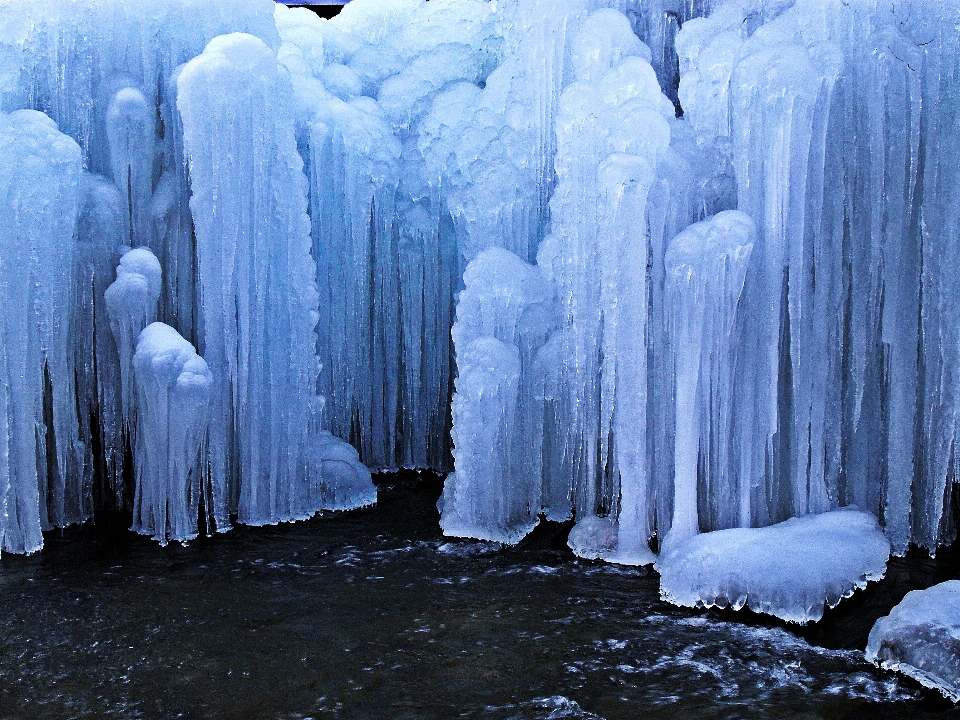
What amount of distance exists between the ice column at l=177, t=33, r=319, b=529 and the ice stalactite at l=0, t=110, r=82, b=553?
3.42ft

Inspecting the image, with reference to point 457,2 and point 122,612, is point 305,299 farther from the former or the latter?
point 457,2

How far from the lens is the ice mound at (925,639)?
227 inches

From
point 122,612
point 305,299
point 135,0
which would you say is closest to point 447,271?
point 305,299

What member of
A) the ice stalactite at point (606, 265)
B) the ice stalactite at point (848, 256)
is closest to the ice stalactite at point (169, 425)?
the ice stalactite at point (606, 265)

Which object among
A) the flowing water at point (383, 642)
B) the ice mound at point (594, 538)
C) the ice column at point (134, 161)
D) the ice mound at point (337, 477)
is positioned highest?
the ice column at point (134, 161)

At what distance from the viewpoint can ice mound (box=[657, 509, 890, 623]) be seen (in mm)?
6746

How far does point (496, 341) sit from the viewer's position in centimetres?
856

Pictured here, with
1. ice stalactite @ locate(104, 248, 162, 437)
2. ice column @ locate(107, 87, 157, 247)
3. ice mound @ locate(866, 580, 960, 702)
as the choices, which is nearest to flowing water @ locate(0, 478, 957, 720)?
ice mound @ locate(866, 580, 960, 702)

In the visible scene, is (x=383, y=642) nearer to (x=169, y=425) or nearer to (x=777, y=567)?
(x=777, y=567)

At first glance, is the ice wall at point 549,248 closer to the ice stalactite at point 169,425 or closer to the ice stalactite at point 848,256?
the ice stalactite at point 848,256

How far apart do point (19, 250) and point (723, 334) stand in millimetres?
5340

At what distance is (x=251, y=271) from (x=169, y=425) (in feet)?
4.75

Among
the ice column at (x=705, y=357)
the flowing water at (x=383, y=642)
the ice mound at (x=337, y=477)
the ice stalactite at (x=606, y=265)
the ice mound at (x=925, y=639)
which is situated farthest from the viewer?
the ice mound at (x=337, y=477)

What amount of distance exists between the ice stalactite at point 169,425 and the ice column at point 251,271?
0.29 m
